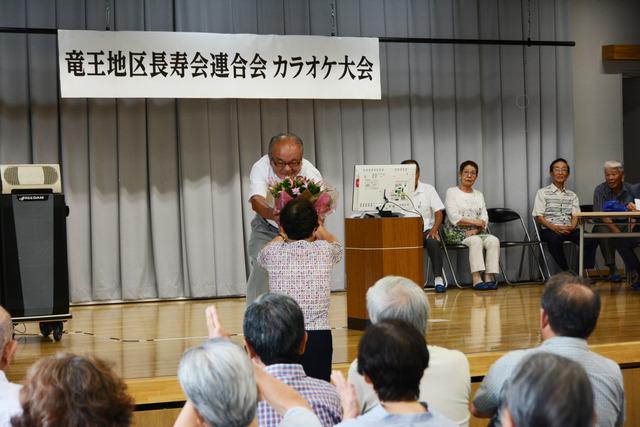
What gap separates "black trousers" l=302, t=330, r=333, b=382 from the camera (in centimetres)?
369

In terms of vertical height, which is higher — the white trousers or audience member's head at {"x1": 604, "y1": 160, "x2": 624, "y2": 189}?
audience member's head at {"x1": 604, "y1": 160, "x2": 624, "y2": 189}

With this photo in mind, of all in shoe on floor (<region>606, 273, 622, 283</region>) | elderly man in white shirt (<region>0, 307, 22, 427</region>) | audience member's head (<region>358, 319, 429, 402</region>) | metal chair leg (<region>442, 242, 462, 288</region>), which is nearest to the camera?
audience member's head (<region>358, 319, 429, 402</region>)

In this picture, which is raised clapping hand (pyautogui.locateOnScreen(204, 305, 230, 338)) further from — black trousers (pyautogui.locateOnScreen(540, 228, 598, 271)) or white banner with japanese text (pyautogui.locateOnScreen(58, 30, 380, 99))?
black trousers (pyautogui.locateOnScreen(540, 228, 598, 271))

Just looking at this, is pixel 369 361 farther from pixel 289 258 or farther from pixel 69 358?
pixel 289 258

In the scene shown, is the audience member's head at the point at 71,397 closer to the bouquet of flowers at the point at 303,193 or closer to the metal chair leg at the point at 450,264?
the bouquet of flowers at the point at 303,193

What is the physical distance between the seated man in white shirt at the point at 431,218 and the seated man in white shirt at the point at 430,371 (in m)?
5.76

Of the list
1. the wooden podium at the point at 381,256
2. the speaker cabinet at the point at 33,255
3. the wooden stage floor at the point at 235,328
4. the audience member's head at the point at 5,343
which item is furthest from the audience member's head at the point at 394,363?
the speaker cabinet at the point at 33,255

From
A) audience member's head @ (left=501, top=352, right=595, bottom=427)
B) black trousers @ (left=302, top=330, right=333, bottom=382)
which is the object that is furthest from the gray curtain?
audience member's head @ (left=501, top=352, right=595, bottom=427)

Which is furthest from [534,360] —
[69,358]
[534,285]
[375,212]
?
[534,285]

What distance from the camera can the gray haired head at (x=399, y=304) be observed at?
2.59 metres

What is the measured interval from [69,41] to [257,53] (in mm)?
1566

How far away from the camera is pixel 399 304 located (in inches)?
102

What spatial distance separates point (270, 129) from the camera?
27.6 ft

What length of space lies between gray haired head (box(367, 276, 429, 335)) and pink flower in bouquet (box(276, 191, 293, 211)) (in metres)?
1.85
